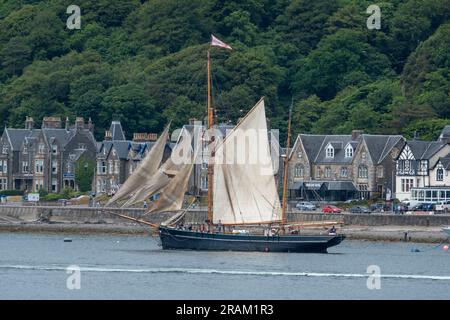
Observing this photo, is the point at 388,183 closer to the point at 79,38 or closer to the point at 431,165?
the point at 431,165

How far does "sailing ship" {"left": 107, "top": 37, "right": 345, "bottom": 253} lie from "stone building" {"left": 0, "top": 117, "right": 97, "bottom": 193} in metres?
40.0

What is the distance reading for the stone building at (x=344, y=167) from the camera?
113250 mm

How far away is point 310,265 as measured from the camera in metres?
76.7

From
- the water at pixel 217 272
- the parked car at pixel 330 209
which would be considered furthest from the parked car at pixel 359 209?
the water at pixel 217 272

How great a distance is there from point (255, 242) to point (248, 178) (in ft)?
10.5

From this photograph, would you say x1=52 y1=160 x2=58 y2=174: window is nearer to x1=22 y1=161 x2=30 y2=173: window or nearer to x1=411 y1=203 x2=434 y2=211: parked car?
x1=22 y1=161 x2=30 y2=173: window

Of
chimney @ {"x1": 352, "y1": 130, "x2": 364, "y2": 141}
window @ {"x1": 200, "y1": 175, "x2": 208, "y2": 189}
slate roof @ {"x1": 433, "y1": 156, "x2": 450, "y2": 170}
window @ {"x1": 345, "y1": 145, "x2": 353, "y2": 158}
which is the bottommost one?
window @ {"x1": 200, "y1": 175, "x2": 208, "y2": 189}

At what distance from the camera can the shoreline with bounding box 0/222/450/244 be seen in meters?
91.2

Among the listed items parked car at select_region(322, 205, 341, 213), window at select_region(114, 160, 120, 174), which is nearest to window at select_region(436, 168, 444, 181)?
parked car at select_region(322, 205, 341, 213)

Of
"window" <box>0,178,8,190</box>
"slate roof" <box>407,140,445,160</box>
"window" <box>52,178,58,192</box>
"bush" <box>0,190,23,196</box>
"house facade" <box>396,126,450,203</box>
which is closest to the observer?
"house facade" <box>396,126,450,203</box>

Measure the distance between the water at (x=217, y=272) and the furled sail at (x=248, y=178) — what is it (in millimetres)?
2795

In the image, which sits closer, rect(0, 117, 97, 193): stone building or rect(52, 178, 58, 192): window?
rect(0, 117, 97, 193): stone building
